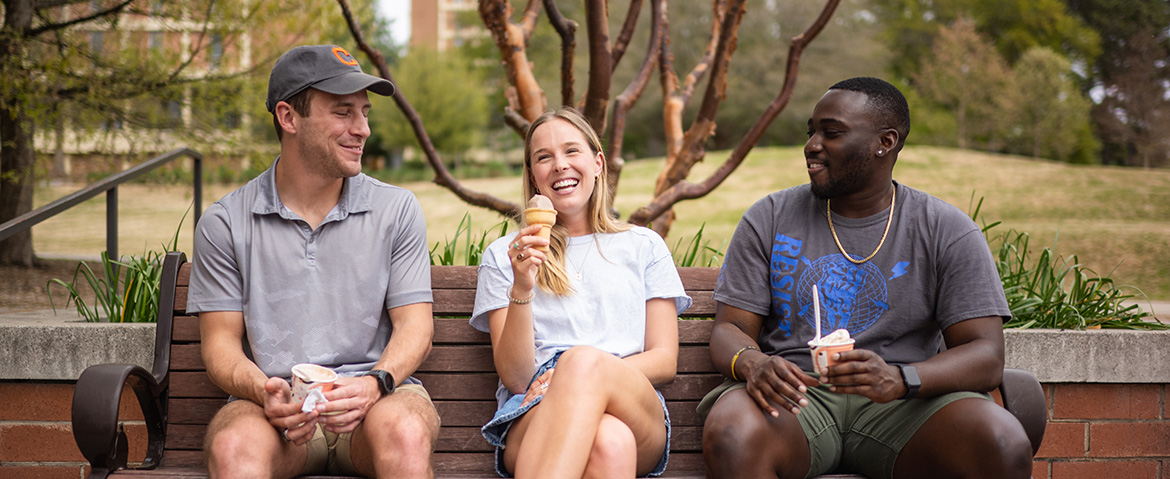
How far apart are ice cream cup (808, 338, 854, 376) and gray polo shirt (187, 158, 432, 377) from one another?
4.01ft

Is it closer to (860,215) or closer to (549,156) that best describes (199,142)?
(549,156)

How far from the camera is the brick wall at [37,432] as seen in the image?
319 cm

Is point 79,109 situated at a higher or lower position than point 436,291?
higher

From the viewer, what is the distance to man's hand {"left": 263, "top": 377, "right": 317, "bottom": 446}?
224 centimetres

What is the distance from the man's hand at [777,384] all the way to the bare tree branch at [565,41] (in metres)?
1.92

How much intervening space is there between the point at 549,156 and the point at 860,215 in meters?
1.03

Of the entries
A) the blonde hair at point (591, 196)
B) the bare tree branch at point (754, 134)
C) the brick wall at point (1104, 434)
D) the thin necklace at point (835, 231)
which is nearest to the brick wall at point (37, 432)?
the brick wall at point (1104, 434)

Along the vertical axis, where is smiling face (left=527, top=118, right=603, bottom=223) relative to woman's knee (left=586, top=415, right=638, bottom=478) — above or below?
above

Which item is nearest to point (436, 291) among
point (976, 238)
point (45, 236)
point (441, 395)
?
point (441, 395)

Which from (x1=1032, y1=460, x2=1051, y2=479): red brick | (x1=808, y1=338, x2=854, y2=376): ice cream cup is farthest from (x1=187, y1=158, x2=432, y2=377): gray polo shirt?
(x1=1032, y1=460, x2=1051, y2=479): red brick

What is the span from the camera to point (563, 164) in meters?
2.74

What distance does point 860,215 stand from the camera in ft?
9.02

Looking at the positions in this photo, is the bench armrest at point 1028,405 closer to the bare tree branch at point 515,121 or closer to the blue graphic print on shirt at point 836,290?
the blue graphic print on shirt at point 836,290

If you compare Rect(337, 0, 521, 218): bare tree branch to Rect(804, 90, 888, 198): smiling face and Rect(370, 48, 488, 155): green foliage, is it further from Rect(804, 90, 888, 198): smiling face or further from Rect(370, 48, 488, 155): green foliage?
Rect(370, 48, 488, 155): green foliage
